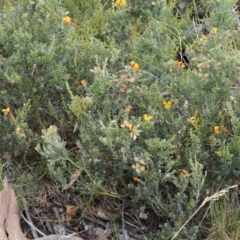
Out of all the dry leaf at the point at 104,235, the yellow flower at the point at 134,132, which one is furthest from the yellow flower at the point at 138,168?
the dry leaf at the point at 104,235

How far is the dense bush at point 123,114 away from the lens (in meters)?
2.55

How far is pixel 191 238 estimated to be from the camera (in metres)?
2.56

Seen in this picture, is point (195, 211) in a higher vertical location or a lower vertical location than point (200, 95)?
lower

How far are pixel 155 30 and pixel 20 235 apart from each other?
144 centimetres

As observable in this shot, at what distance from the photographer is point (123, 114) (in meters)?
2.64

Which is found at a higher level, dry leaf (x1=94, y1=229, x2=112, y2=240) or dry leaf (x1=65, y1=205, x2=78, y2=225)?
dry leaf (x1=65, y1=205, x2=78, y2=225)

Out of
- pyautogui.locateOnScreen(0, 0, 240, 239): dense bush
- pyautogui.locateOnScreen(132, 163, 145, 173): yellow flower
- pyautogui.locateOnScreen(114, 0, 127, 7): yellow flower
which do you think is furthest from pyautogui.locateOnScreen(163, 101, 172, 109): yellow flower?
pyautogui.locateOnScreen(114, 0, 127, 7): yellow flower

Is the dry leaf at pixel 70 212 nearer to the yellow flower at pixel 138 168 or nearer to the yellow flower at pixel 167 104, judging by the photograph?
the yellow flower at pixel 138 168

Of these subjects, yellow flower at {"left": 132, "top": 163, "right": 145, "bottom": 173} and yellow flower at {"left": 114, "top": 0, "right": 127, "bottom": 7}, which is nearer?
yellow flower at {"left": 132, "top": 163, "right": 145, "bottom": 173}

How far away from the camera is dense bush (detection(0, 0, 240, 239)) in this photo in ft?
8.36

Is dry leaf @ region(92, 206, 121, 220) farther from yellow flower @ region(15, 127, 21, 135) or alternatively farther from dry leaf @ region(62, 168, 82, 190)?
yellow flower @ region(15, 127, 21, 135)

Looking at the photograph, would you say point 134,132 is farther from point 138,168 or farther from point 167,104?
point 167,104

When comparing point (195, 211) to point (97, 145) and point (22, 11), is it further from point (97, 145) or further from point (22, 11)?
point (22, 11)

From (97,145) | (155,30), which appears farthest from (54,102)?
(155,30)
